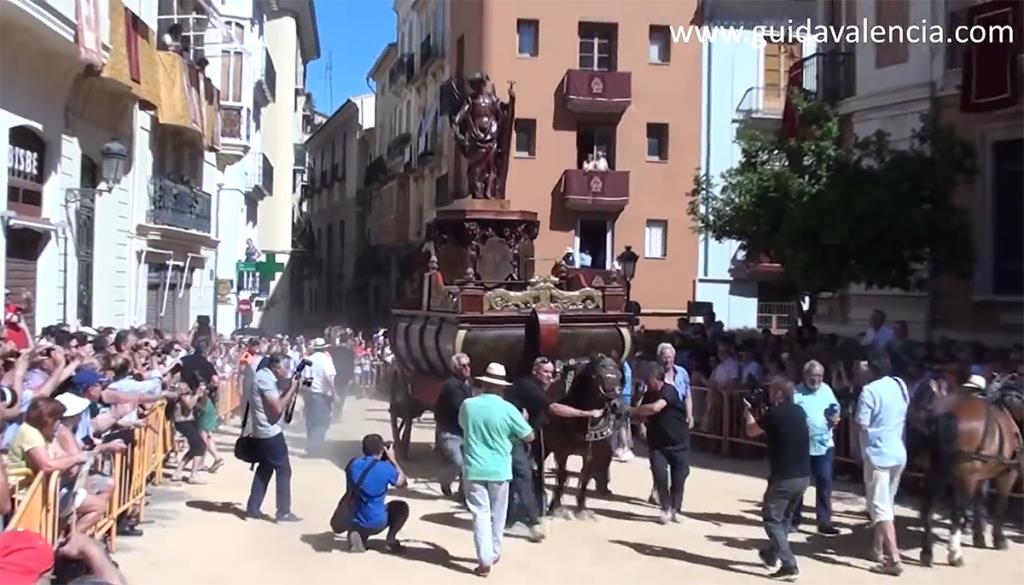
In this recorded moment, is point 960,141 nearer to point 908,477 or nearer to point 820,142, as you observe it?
point 820,142

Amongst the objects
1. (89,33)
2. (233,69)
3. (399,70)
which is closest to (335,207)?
(399,70)

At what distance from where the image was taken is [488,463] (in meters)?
9.73

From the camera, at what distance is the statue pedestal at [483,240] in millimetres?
14852

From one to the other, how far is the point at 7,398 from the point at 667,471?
20.2 ft

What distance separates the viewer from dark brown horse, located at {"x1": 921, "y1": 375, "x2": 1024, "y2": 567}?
10.5 metres

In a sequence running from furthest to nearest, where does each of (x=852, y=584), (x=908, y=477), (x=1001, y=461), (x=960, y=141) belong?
(x=960, y=141)
(x=908, y=477)
(x=1001, y=461)
(x=852, y=584)

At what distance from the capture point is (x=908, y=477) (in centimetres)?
1392

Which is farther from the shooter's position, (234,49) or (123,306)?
(234,49)

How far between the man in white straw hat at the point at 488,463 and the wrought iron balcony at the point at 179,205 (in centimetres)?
1622

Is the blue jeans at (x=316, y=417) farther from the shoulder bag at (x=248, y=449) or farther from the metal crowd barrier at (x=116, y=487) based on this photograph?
the shoulder bag at (x=248, y=449)

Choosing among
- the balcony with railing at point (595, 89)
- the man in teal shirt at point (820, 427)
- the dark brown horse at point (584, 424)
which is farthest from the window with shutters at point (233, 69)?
the man in teal shirt at point (820, 427)

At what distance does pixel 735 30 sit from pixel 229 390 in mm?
19278

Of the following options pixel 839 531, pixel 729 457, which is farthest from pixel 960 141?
pixel 839 531

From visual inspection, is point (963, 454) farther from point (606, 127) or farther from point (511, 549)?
point (606, 127)
